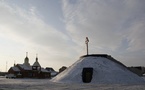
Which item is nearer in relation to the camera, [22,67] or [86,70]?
[86,70]

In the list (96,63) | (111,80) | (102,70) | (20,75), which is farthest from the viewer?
(20,75)

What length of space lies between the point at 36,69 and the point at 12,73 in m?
10.8

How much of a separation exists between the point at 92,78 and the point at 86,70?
9.81ft

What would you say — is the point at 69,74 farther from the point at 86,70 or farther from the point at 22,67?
the point at 22,67

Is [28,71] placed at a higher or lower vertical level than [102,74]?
lower

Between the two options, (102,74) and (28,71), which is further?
(28,71)

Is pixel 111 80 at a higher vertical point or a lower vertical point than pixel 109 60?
lower

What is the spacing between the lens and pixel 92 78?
49.4 meters

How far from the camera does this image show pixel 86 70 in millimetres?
51688

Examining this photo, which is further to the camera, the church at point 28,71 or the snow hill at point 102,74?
the church at point 28,71

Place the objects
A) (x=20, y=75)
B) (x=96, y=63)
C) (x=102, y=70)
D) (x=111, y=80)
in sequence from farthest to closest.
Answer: (x=20, y=75), (x=96, y=63), (x=102, y=70), (x=111, y=80)

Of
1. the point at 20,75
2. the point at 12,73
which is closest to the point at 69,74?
the point at 20,75

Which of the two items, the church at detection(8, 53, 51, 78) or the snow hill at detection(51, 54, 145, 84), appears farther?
the church at detection(8, 53, 51, 78)

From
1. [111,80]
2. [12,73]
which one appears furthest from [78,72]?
[12,73]
